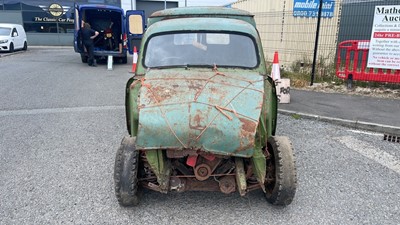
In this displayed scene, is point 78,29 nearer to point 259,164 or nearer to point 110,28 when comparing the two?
point 110,28

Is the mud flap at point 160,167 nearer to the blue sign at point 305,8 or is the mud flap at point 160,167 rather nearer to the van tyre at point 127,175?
the van tyre at point 127,175

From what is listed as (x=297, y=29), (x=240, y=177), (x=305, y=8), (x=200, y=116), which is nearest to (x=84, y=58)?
(x=297, y=29)

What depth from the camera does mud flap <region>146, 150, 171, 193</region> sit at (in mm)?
3338

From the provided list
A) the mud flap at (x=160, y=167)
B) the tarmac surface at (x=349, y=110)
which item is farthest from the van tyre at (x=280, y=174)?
the tarmac surface at (x=349, y=110)

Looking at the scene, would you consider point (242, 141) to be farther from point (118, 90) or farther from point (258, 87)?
point (118, 90)

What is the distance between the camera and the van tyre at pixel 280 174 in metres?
3.52

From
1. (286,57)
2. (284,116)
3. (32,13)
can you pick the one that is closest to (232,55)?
(284,116)

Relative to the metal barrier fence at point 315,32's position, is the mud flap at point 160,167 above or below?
below

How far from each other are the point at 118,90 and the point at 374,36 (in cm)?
710

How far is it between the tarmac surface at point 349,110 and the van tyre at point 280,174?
338cm

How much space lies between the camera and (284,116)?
716 centimetres

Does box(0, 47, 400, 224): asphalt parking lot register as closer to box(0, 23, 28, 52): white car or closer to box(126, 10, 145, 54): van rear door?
box(126, 10, 145, 54): van rear door

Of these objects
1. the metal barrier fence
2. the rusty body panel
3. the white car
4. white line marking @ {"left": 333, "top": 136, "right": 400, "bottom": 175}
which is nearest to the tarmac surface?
white line marking @ {"left": 333, "top": 136, "right": 400, "bottom": 175}

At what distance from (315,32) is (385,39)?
10.3ft
